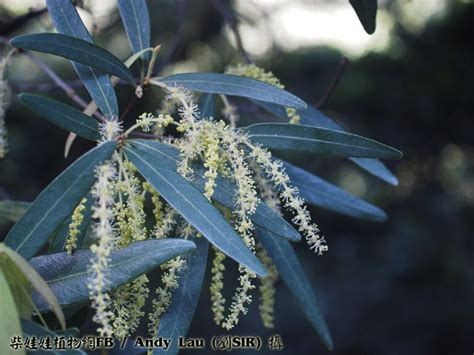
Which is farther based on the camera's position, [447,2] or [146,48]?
[447,2]

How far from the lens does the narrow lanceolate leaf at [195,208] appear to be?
99 centimetres

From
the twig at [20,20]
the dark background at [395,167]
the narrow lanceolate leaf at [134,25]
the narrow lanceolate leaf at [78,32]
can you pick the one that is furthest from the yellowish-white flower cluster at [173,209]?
the dark background at [395,167]

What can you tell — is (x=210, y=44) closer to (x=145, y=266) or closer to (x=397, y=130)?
(x=397, y=130)

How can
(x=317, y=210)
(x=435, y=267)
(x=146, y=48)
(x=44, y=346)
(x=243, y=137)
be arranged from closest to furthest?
(x=44, y=346) → (x=243, y=137) → (x=146, y=48) → (x=435, y=267) → (x=317, y=210)

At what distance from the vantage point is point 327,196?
→ 1557 millimetres

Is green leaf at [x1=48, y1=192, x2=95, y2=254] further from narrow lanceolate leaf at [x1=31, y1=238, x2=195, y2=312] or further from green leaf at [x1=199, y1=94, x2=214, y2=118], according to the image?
green leaf at [x1=199, y1=94, x2=214, y2=118]

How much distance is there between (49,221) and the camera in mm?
1021

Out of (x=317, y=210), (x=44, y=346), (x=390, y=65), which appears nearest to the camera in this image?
(x=44, y=346)

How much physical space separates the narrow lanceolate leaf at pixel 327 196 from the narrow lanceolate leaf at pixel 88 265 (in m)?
0.60

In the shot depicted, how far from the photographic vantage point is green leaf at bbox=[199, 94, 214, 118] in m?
Result: 1.57

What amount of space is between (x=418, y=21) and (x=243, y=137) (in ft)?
11.6

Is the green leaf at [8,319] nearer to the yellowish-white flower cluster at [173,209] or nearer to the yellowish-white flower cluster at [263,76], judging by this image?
the yellowish-white flower cluster at [173,209]

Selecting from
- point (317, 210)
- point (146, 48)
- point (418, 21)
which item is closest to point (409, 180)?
point (317, 210)

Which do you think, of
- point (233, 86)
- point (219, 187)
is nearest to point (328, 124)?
point (233, 86)
